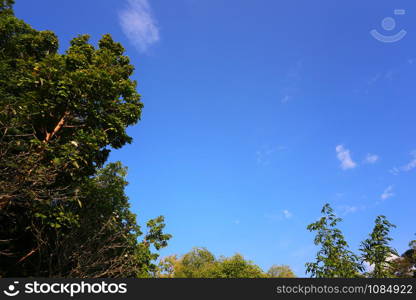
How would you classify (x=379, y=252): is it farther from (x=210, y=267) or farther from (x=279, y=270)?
(x=279, y=270)

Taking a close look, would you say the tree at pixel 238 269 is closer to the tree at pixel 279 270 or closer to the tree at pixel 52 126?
the tree at pixel 52 126

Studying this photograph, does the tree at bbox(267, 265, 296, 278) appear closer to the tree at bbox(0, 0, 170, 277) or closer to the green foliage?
the green foliage

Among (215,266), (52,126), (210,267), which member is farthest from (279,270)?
(52,126)

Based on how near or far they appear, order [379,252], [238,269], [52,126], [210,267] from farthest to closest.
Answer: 1. [210,267]
2. [238,269]
3. [52,126]
4. [379,252]

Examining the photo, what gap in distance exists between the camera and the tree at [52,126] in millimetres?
9203

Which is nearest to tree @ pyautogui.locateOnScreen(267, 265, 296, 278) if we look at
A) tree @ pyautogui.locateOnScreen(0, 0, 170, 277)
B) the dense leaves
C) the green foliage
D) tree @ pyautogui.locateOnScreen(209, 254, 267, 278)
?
the dense leaves

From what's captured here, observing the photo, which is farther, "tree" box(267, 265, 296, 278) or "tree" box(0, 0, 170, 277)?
"tree" box(267, 265, 296, 278)

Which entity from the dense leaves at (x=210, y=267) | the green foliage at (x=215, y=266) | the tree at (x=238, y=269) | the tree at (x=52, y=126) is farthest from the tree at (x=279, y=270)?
the tree at (x=52, y=126)

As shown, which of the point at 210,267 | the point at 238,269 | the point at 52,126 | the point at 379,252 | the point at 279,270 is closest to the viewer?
the point at 379,252

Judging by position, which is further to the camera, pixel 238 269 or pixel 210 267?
pixel 210 267

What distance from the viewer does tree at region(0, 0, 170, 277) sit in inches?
362

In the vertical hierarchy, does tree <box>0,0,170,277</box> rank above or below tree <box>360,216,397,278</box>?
above

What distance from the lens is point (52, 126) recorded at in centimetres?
1194

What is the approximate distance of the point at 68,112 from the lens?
37.3 feet
